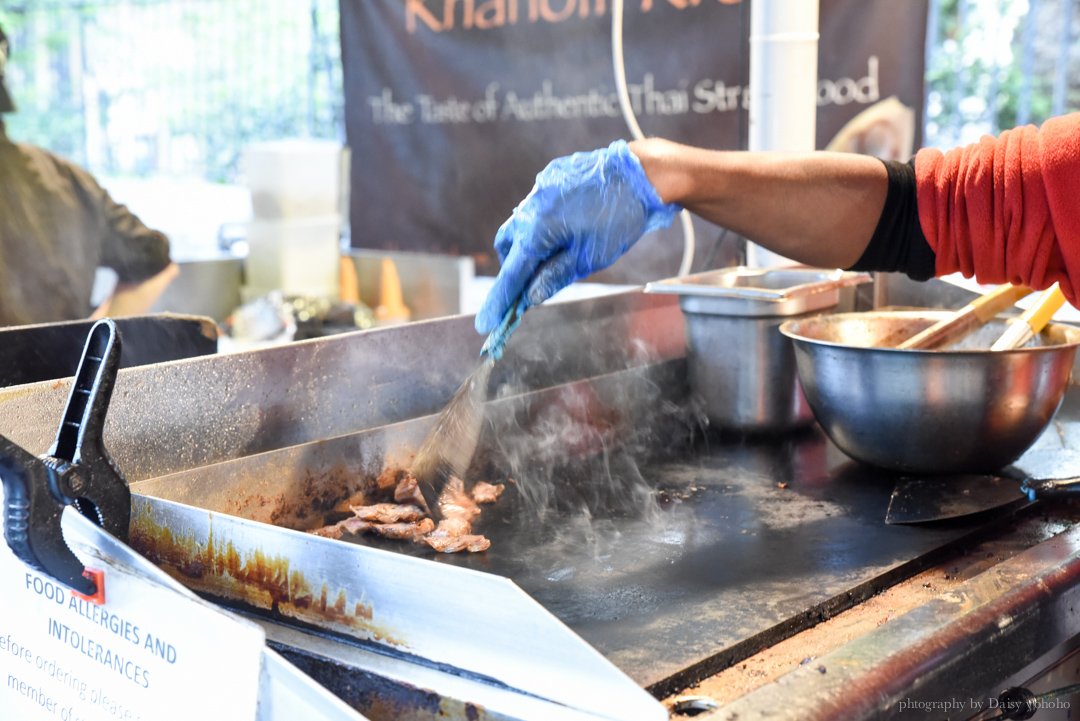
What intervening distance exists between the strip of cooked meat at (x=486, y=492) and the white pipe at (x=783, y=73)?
1.08 metres

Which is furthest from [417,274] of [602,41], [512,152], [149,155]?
[149,155]

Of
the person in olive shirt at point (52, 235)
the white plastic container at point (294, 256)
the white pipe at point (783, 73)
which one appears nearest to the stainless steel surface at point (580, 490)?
the white pipe at point (783, 73)

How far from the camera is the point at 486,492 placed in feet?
5.16

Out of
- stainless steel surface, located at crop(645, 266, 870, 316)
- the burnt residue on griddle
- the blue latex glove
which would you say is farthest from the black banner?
the burnt residue on griddle

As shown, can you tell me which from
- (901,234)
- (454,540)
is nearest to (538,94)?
(901,234)

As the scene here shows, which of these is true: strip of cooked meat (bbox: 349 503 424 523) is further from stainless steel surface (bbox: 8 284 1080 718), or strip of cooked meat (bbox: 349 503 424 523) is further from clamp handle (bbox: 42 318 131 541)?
clamp handle (bbox: 42 318 131 541)

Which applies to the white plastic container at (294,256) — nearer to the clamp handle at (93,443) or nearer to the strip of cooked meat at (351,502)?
the strip of cooked meat at (351,502)

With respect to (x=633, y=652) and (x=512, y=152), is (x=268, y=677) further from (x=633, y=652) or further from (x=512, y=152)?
(x=512, y=152)

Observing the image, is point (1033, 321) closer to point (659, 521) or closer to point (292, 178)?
point (659, 521)

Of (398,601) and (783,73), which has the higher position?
(783,73)

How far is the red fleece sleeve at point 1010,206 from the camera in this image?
1.47 metres

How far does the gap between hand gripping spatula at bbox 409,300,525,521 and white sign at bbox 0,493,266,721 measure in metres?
0.51

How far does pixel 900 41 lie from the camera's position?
322 cm

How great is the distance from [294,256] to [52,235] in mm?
1424
